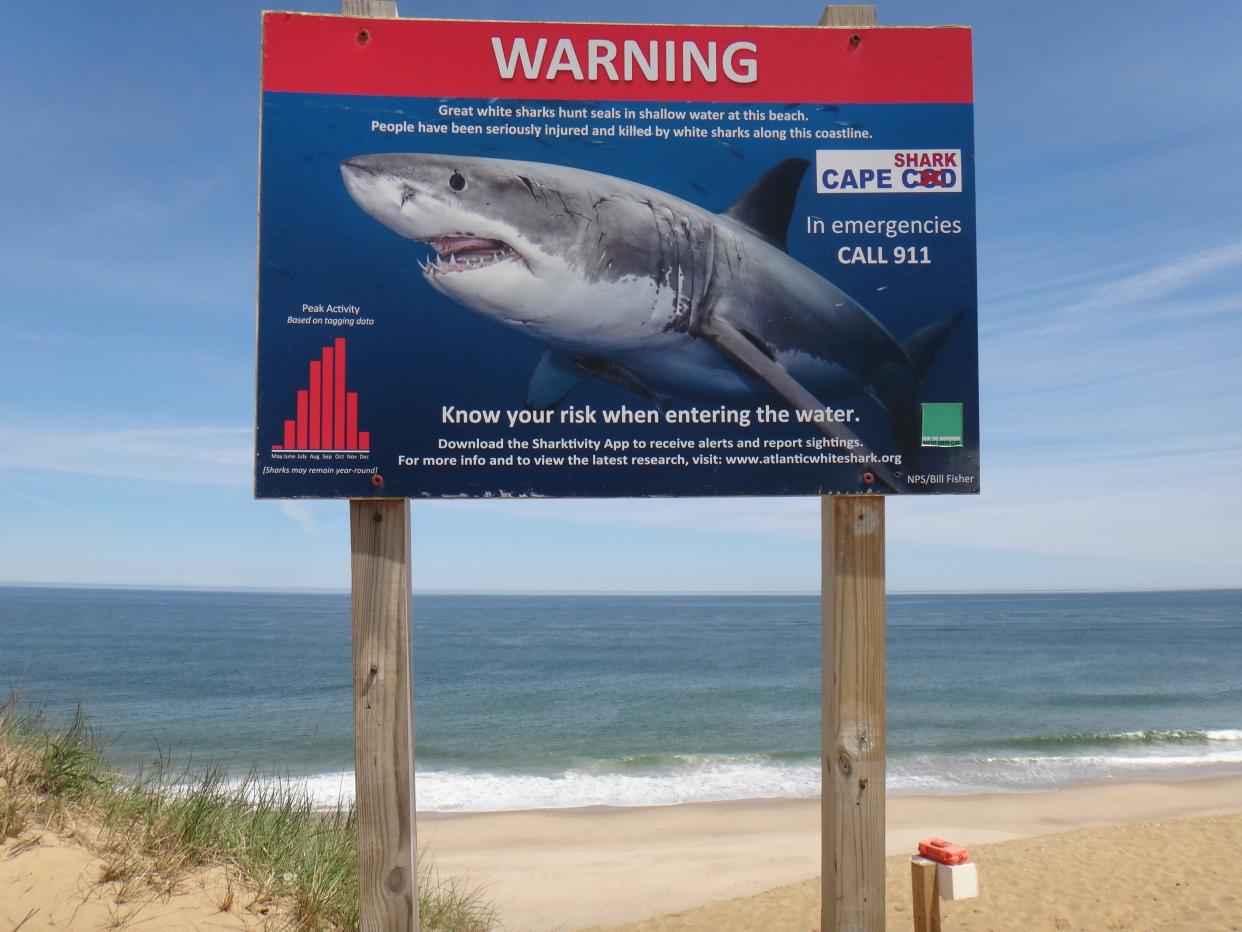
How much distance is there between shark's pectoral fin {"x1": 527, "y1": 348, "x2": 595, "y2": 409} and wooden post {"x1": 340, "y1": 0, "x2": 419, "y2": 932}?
0.66 metres

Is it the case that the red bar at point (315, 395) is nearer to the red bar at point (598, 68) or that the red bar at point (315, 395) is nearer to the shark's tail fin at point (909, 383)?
the red bar at point (598, 68)

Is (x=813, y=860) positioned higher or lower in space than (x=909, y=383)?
lower

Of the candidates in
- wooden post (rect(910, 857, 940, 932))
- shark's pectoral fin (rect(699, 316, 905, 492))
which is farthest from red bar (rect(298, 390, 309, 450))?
wooden post (rect(910, 857, 940, 932))

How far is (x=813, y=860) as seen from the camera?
1083 centimetres

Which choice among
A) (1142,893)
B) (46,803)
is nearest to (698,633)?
(1142,893)

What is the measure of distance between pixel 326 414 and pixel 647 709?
28.4 metres

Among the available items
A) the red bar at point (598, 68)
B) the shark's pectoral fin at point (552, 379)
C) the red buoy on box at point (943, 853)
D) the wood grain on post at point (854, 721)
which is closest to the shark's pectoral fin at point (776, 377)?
the wood grain on post at point (854, 721)

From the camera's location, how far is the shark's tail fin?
341cm

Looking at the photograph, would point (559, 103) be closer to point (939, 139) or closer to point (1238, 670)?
point (939, 139)

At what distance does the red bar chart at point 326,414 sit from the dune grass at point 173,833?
2.03 meters

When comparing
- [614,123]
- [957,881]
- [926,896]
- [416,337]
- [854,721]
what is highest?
[614,123]

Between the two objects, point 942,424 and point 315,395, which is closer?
point 315,395

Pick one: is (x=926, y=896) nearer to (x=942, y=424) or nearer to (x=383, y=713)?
(x=942, y=424)

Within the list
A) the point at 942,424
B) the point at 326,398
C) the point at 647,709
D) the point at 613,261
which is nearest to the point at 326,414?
the point at 326,398
